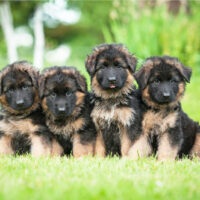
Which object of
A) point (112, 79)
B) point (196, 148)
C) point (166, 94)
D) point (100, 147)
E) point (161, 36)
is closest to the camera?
point (166, 94)

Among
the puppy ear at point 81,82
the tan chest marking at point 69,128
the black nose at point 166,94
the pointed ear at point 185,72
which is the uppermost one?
the pointed ear at point 185,72

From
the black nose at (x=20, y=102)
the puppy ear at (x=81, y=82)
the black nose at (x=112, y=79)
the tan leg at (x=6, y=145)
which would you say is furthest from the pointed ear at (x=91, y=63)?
the tan leg at (x=6, y=145)

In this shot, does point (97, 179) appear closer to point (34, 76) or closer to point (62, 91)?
point (62, 91)

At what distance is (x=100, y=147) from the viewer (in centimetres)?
528

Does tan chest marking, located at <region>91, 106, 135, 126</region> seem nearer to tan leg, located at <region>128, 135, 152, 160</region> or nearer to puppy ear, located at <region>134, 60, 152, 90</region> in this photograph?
tan leg, located at <region>128, 135, 152, 160</region>

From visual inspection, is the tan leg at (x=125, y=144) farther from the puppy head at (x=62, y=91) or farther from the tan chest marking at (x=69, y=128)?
the puppy head at (x=62, y=91)

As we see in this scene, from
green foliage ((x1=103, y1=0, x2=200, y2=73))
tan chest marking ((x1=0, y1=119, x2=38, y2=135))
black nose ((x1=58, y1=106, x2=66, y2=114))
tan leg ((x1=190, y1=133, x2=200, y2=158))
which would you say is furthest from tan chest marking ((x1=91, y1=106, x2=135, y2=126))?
green foliage ((x1=103, y1=0, x2=200, y2=73))

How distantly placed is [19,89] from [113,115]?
5.00 feet

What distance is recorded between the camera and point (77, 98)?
5.26m

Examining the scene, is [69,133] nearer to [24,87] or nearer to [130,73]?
[24,87]

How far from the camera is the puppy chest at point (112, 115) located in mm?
5051

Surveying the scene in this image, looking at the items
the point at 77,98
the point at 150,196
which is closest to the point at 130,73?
the point at 77,98

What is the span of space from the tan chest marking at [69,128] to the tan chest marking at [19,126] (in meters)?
0.31

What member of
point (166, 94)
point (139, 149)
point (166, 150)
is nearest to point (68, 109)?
point (139, 149)
